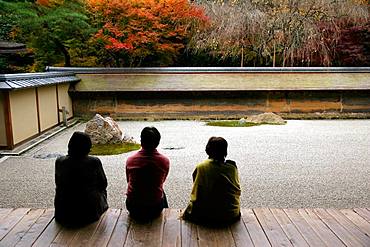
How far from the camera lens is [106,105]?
38.0 feet

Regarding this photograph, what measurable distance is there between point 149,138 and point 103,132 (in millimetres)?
4588

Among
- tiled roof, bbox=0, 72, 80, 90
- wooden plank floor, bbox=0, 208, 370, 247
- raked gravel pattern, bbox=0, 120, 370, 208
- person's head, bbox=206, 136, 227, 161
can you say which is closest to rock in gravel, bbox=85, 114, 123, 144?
raked gravel pattern, bbox=0, 120, 370, 208

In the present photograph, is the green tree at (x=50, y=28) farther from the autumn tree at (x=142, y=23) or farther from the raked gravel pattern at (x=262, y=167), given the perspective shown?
the raked gravel pattern at (x=262, y=167)

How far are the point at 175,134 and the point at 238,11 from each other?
723 centimetres

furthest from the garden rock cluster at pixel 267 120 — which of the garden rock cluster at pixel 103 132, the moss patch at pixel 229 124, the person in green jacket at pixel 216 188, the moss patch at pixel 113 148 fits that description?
the person in green jacket at pixel 216 188

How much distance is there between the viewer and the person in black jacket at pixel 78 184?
2797 millimetres

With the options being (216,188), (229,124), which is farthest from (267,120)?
(216,188)

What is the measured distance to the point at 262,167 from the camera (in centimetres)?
570

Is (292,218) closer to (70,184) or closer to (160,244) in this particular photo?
(160,244)

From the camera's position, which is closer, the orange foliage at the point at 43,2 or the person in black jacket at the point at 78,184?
the person in black jacket at the point at 78,184

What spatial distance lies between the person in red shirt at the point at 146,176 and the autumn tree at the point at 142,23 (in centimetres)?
986

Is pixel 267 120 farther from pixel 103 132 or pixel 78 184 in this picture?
pixel 78 184

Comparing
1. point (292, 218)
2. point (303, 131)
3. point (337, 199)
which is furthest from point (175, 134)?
point (292, 218)

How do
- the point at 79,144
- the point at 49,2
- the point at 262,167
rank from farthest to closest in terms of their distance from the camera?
the point at 49,2, the point at 262,167, the point at 79,144
